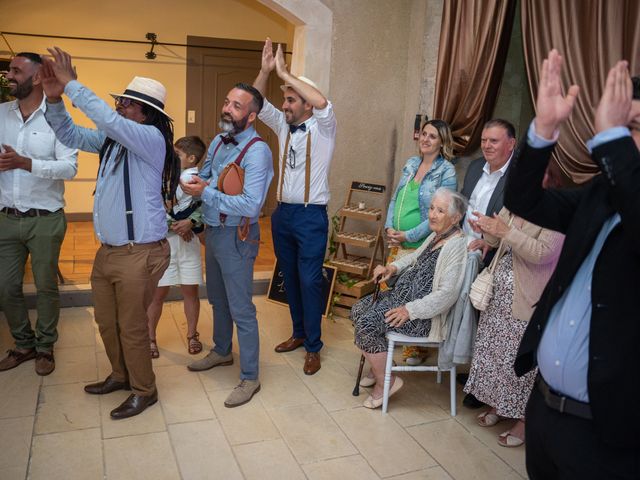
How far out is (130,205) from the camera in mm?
3113

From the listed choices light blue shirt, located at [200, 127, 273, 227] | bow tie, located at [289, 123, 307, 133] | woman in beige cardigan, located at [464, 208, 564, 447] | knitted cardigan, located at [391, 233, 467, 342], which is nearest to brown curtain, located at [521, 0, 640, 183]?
woman in beige cardigan, located at [464, 208, 564, 447]

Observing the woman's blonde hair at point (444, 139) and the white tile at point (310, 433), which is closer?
the white tile at point (310, 433)

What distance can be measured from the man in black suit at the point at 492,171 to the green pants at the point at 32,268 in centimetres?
256

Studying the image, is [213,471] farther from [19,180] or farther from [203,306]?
[203,306]

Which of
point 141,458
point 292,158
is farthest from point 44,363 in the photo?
point 292,158

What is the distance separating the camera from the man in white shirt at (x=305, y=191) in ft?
13.2

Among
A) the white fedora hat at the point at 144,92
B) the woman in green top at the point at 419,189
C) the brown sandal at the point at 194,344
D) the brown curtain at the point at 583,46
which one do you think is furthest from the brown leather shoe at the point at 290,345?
the brown curtain at the point at 583,46

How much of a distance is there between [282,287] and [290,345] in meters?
1.08

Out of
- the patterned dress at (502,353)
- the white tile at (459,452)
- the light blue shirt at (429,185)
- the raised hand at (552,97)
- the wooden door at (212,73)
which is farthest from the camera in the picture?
the wooden door at (212,73)

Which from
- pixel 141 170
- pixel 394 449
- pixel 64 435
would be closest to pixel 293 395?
pixel 394 449

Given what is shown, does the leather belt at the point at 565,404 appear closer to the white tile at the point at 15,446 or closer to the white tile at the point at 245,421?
the white tile at the point at 245,421

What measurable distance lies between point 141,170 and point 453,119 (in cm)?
280

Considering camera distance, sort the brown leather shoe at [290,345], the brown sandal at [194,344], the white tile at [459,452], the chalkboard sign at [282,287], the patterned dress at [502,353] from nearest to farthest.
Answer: the white tile at [459,452], the patterned dress at [502,353], the brown sandal at [194,344], the brown leather shoe at [290,345], the chalkboard sign at [282,287]

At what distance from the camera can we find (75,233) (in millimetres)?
7562
